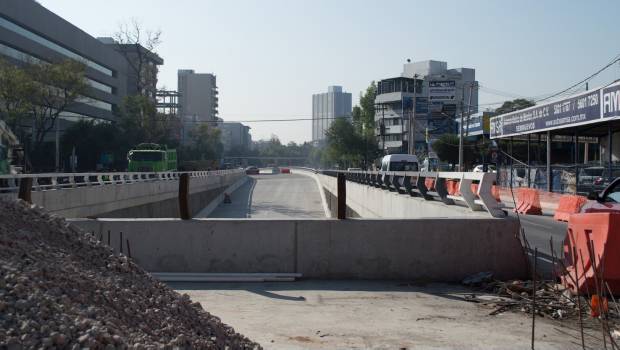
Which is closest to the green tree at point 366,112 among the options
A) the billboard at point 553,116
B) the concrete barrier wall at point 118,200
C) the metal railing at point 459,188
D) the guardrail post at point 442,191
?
the billboard at point 553,116

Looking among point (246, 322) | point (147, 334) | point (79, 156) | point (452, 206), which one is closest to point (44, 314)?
point (147, 334)

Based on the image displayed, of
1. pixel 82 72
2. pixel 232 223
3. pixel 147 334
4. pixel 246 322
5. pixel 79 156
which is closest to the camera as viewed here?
pixel 147 334

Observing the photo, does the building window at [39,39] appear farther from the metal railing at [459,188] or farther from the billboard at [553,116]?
the metal railing at [459,188]

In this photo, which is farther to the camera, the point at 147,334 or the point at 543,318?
the point at 543,318

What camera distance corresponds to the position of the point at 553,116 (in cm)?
3962

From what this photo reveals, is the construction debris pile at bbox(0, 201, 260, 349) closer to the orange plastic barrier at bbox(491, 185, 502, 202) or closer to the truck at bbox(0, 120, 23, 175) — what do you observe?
the orange plastic barrier at bbox(491, 185, 502, 202)

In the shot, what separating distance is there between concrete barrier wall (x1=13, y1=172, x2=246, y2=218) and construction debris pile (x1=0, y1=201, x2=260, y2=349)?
1186cm

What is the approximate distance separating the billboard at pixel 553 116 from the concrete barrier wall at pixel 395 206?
43.2 ft

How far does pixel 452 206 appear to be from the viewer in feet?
45.2

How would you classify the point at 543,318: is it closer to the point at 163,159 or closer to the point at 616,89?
the point at 616,89

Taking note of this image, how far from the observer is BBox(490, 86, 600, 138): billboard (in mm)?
34812

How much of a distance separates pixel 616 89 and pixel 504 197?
9410 millimetres

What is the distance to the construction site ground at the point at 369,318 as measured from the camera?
651 centimetres

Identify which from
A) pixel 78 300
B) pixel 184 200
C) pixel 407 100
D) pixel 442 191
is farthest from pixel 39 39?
pixel 78 300
